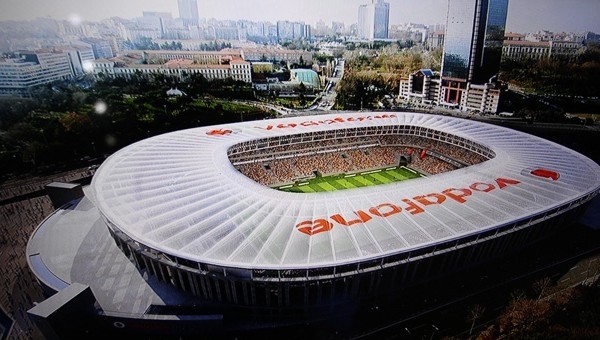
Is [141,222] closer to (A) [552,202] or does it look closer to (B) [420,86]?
(A) [552,202]

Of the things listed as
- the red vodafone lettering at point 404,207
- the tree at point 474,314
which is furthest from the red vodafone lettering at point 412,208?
the tree at point 474,314

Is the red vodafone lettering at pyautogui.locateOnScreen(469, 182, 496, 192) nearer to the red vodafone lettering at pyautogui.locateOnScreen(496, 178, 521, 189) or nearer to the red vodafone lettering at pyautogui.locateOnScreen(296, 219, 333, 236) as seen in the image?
the red vodafone lettering at pyautogui.locateOnScreen(496, 178, 521, 189)

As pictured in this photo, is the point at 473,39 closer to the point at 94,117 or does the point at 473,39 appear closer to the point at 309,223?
the point at 309,223

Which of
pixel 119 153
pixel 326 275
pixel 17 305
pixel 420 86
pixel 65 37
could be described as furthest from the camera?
pixel 420 86

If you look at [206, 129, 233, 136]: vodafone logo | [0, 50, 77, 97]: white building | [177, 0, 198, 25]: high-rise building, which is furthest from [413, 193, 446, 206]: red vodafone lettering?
[177, 0, 198, 25]: high-rise building

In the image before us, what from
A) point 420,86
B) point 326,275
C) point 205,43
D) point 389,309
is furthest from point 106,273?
point 205,43

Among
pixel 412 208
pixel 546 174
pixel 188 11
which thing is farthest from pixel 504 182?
pixel 188 11
